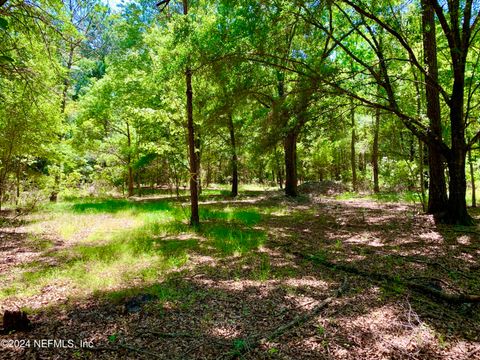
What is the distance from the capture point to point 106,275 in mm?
4867

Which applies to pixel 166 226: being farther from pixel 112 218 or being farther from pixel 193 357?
pixel 193 357

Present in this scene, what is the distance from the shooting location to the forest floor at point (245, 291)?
2.89 m

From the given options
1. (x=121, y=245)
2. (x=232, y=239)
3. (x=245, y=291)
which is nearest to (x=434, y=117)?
(x=232, y=239)

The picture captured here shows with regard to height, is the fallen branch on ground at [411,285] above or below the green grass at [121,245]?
below

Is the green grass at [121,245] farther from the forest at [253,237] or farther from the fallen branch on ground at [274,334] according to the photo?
the fallen branch on ground at [274,334]

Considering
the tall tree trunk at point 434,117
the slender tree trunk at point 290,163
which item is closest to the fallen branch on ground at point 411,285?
the tall tree trunk at point 434,117

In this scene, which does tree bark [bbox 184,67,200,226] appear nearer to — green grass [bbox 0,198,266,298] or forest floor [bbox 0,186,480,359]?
green grass [bbox 0,198,266,298]

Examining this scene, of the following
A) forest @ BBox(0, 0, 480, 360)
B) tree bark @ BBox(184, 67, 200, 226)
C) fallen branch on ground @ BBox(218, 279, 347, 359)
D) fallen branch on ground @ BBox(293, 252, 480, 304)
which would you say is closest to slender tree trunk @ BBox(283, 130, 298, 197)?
forest @ BBox(0, 0, 480, 360)

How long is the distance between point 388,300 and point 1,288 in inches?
206

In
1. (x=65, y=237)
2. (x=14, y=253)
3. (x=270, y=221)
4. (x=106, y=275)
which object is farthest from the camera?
(x=270, y=221)

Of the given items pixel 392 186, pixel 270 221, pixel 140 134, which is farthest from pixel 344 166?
pixel 270 221

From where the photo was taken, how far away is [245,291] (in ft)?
13.7

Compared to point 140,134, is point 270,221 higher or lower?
lower

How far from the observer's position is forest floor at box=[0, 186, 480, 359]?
2889mm
